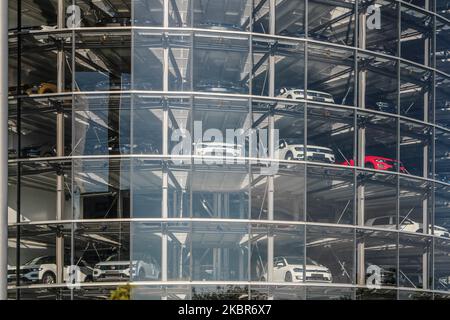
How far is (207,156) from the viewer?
790 inches

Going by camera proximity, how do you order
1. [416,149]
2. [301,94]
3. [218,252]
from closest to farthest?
[218,252]
[301,94]
[416,149]

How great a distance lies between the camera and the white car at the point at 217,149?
20.1 metres

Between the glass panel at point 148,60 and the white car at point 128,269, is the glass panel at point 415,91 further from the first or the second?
the white car at point 128,269

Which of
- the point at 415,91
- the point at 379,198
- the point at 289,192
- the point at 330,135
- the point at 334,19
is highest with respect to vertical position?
the point at 334,19

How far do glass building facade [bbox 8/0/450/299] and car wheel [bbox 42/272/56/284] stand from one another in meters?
0.05

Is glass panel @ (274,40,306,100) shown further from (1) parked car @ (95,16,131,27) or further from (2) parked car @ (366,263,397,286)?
(2) parked car @ (366,263,397,286)

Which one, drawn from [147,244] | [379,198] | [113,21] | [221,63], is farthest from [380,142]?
[113,21]

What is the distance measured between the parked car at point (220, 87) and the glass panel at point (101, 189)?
243 centimetres

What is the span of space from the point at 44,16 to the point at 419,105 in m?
9.60

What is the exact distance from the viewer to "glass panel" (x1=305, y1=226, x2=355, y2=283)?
20.4 meters

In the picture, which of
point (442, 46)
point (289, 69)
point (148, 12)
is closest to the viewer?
point (148, 12)

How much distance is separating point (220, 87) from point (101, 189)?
3.52 metres

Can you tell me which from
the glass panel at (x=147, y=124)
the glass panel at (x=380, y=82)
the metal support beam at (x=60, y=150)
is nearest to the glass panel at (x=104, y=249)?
the metal support beam at (x=60, y=150)

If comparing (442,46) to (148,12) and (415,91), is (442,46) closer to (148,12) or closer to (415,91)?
(415,91)
